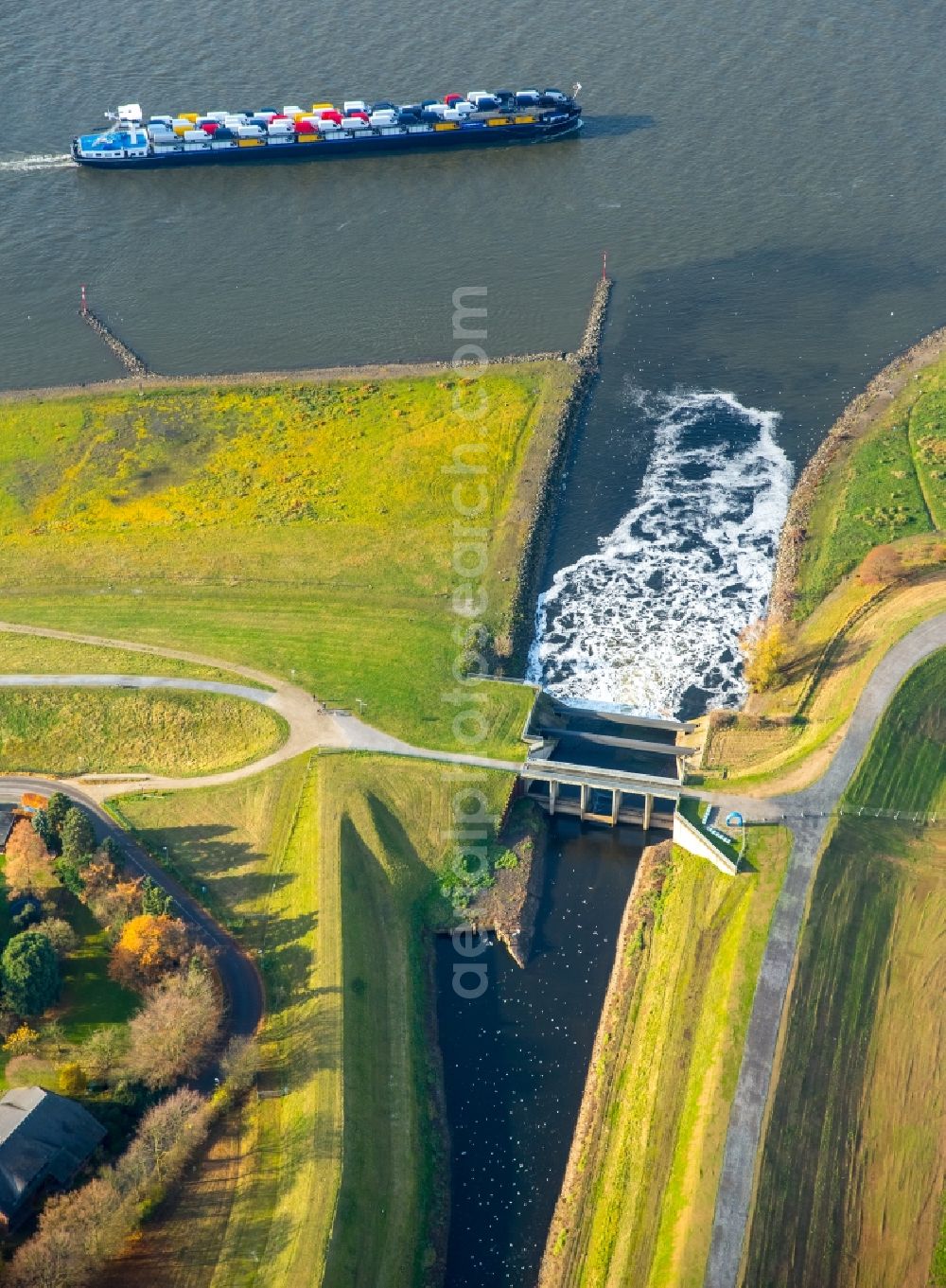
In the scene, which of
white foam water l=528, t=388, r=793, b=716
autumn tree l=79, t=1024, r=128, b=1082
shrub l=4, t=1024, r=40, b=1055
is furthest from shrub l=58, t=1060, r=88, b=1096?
white foam water l=528, t=388, r=793, b=716

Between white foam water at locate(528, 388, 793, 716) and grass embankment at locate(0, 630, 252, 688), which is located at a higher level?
white foam water at locate(528, 388, 793, 716)

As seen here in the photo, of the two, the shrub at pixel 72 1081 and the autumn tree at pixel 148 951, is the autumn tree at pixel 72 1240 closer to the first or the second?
the shrub at pixel 72 1081

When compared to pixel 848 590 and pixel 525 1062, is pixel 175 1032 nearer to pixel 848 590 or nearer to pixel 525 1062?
pixel 525 1062

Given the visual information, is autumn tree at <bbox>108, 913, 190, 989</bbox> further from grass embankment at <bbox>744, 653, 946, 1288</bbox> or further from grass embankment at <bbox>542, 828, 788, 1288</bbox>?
grass embankment at <bbox>744, 653, 946, 1288</bbox>

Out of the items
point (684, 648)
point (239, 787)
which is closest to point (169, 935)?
point (239, 787)

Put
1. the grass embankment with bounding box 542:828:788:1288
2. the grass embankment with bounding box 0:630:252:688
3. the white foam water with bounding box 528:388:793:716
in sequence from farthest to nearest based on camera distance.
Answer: the white foam water with bounding box 528:388:793:716 < the grass embankment with bounding box 0:630:252:688 < the grass embankment with bounding box 542:828:788:1288
